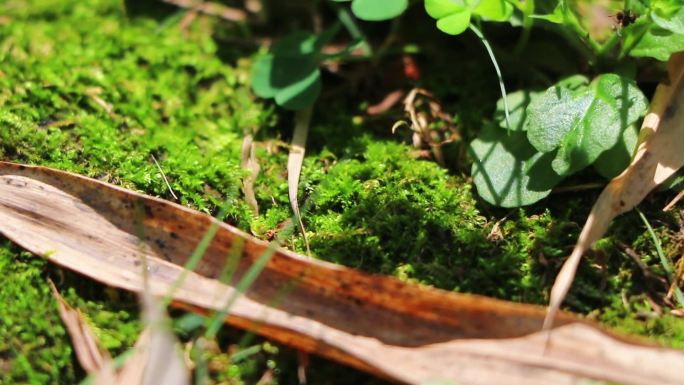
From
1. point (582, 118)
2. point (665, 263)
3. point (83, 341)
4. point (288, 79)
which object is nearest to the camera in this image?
point (83, 341)

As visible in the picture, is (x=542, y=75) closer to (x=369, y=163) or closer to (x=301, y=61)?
(x=369, y=163)

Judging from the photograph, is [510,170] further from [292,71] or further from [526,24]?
[292,71]

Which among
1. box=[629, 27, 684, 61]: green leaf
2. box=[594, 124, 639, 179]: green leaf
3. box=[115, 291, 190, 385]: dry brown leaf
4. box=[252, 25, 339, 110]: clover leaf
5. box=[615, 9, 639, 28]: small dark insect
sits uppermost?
box=[615, 9, 639, 28]: small dark insect

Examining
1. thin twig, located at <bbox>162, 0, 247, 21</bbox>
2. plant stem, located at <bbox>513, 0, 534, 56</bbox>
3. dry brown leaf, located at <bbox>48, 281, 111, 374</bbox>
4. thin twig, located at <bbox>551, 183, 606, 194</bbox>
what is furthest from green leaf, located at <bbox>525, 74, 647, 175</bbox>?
thin twig, located at <bbox>162, 0, 247, 21</bbox>

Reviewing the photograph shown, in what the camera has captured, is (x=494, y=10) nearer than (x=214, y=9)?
Yes

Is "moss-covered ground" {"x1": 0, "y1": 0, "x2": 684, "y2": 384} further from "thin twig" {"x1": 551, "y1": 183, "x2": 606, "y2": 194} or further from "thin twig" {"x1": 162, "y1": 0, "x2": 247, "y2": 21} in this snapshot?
"thin twig" {"x1": 162, "y1": 0, "x2": 247, "y2": 21}

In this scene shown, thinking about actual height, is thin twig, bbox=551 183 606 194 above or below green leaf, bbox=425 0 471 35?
below

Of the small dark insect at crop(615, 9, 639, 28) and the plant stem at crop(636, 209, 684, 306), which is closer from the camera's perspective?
the plant stem at crop(636, 209, 684, 306)

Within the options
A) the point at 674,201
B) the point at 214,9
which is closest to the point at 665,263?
the point at 674,201
